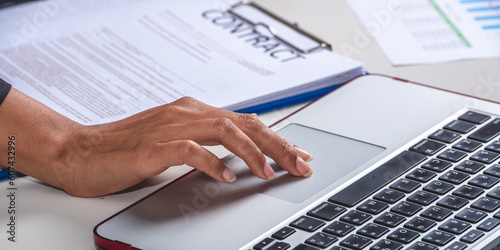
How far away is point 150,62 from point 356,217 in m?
0.46

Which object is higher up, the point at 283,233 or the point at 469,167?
the point at 469,167

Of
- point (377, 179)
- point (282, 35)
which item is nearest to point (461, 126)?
point (377, 179)

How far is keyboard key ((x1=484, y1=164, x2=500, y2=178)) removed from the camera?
1.99 ft

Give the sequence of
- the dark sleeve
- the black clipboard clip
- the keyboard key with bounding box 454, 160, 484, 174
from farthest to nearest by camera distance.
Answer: the black clipboard clip < the dark sleeve < the keyboard key with bounding box 454, 160, 484, 174

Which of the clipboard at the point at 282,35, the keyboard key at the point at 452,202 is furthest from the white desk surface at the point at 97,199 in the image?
the keyboard key at the point at 452,202

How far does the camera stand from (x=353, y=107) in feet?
2.52

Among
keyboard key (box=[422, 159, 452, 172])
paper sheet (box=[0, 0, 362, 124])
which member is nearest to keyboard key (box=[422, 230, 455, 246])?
keyboard key (box=[422, 159, 452, 172])

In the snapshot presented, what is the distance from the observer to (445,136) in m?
0.67

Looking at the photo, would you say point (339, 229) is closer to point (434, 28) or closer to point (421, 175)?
point (421, 175)

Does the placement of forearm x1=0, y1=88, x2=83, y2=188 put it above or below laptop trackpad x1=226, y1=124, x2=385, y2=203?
below

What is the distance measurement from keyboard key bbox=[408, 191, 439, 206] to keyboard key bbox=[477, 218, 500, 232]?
2.0 inches

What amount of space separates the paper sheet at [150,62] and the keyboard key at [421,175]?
0.84 feet

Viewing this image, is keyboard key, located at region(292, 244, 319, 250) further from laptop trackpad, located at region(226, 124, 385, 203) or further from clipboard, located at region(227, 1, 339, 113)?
clipboard, located at region(227, 1, 339, 113)

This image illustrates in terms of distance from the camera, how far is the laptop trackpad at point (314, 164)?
628 mm
